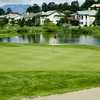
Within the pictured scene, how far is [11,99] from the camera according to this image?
985 centimetres

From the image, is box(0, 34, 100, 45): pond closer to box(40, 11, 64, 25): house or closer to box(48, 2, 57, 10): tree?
box(40, 11, 64, 25): house

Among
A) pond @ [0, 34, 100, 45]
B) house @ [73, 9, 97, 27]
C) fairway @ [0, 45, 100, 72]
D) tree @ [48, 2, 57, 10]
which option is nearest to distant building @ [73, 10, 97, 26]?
house @ [73, 9, 97, 27]

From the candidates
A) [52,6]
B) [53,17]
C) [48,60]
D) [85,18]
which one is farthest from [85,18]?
[48,60]

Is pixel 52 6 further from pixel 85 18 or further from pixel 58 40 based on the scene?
pixel 58 40

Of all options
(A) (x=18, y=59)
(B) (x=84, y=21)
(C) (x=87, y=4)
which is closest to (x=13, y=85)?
(A) (x=18, y=59)

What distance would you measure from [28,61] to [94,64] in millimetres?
2630

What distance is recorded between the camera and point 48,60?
52.9 ft

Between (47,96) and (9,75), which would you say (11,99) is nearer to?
(47,96)

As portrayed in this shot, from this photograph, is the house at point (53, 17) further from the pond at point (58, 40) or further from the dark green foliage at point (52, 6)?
the pond at point (58, 40)

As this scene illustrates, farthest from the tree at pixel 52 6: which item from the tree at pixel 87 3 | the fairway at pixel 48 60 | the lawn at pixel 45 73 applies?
the lawn at pixel 45 73

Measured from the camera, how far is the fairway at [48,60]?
47.1 ft

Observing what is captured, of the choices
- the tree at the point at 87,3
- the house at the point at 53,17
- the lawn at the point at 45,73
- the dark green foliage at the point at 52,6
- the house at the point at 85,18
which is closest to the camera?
the lawn at the point at 45,73

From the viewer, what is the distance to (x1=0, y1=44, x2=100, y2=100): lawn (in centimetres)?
1127

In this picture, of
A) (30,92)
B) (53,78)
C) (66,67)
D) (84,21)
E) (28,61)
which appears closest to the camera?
(30,92)
